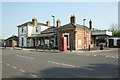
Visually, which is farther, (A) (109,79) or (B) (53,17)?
(B) (53,17)

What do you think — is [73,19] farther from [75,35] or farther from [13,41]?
[13,41]

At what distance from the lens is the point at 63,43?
2247cm

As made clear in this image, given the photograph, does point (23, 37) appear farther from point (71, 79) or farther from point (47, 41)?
point (71, 79)

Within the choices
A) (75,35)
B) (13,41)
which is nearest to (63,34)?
(75,35)

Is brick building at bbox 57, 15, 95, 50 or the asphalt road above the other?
brick building at bbox 57, 15, 95, 50

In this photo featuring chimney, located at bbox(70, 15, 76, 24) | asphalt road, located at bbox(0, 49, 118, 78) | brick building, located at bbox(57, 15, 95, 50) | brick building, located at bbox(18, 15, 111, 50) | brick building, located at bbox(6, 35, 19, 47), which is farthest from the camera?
brick building, located at bbox(6, 35, 19, 47)

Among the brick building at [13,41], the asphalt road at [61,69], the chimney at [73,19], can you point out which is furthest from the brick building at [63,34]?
the asphalt road at [61,69]

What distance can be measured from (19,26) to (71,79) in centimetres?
4007

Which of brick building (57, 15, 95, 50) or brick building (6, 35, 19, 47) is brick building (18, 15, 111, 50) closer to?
brick building (57, 15, 95, 50)

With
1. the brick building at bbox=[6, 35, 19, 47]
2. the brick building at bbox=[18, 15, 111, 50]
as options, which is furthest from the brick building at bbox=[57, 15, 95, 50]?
the brick building at bbox=[6, 35, 19, 47]

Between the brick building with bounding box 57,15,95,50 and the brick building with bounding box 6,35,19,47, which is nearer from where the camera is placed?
the brick building with bounding box 57,15,95,50

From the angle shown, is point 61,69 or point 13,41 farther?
point 13,41

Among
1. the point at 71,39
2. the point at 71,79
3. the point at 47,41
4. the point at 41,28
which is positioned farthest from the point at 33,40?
the point at 71,79

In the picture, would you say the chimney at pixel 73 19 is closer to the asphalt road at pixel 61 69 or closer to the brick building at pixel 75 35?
the brick building at pixel 75 35
